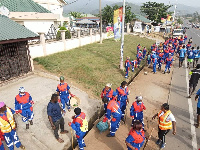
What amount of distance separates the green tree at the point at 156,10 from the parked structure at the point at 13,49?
43198mm

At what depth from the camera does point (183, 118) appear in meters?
6.88

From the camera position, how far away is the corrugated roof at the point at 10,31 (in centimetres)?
792

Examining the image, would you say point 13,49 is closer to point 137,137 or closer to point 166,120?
point 137,137

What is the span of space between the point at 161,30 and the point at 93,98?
4294 centimetres

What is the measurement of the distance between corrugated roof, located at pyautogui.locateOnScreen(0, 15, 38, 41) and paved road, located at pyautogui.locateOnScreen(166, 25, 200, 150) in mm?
8769

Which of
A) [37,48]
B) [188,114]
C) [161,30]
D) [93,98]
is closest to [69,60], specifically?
[37,48]

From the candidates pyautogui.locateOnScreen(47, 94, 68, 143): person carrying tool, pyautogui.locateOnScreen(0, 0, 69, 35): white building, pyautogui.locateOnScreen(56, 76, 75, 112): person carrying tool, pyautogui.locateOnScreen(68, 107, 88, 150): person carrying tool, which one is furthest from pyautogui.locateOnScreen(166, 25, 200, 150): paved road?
pyautogui.locateOnScreen(0, 0, 69, 35): white building

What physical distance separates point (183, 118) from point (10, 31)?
9.90m

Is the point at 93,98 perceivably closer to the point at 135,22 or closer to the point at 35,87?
the point at 35,87

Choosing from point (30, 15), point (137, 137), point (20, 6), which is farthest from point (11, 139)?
point (20, 6)

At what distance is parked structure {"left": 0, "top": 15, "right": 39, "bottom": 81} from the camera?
26.8 feet

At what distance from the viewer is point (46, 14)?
60.7ft

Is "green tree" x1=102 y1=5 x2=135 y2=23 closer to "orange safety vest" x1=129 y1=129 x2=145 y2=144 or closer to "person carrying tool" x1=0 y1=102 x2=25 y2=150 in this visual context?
"orange safety vest" x1=129 y1=129 x2=145 y2=144

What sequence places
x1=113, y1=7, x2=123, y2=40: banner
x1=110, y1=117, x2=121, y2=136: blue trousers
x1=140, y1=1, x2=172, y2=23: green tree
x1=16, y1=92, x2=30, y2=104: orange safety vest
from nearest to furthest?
x1=16, y1=92, x2=30, y2=104: orange safety vest, x1=110, y1=117, x2=121, y2=136: blue trousers, x1=113, y1=7, x2=123, y2=40: banner, x1=140, y1=1, x2=172, y2=23: green tree
